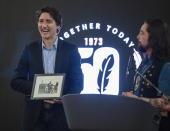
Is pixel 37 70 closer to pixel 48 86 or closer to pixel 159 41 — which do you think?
pixel 48 86

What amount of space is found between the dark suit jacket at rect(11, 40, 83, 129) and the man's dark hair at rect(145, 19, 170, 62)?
53 centimetres

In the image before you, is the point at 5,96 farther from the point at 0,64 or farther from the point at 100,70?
the point at 100,70

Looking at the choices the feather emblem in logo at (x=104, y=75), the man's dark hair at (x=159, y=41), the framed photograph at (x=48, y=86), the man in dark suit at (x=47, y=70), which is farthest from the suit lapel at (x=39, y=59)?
the feather emblem in logo at (x=104, y=75)

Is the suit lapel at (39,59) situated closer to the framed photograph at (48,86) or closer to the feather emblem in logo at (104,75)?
the framed photograph at (48,86)

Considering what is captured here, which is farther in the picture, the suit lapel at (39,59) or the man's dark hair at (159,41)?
the suit lapel at (39,59)

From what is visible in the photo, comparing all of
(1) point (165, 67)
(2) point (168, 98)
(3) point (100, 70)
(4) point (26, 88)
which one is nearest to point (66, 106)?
(2) point (168, 98)

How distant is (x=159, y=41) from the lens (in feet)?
8.39

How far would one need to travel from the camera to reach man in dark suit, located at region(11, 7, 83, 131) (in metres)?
2.71

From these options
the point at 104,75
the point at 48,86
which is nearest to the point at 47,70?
the point at 48,86

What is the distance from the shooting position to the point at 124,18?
4.29m

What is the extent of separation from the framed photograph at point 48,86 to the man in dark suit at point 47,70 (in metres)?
0.11

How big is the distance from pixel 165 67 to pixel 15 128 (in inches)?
89.9

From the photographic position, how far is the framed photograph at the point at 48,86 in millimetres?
2570

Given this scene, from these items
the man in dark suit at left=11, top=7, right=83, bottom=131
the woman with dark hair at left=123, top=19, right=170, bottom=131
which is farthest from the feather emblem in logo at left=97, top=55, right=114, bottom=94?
the woman with dark hair at left=123, top=19, right=170, bottom=131
